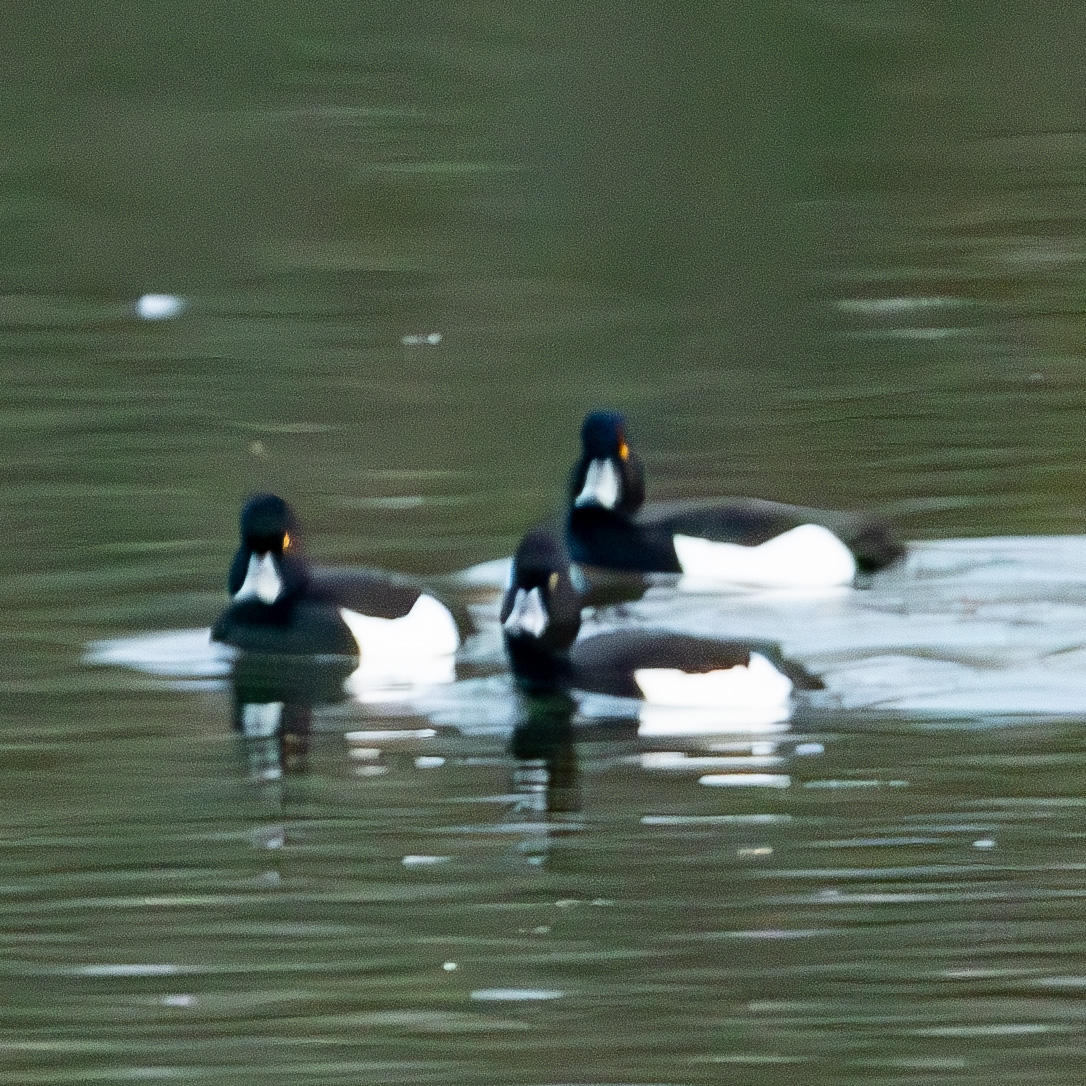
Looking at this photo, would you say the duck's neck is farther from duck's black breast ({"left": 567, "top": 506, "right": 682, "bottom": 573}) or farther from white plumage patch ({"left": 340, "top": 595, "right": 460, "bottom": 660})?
duck's black breast ({"left": 567, "top": 506, "right": 682, "bottom": 573})

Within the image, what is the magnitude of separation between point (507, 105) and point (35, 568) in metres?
9.98

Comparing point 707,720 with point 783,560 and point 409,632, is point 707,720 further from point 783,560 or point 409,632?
point 783,560

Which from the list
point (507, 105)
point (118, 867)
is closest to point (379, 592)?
point (118, 867)

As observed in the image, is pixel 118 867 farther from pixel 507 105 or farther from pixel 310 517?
pixel 507 105

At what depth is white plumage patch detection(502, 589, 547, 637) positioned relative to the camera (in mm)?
11180

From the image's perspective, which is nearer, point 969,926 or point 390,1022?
point 390,1022

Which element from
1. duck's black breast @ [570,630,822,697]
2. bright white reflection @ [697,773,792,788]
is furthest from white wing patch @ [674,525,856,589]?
bright white reflection @ [697,773,792,788]

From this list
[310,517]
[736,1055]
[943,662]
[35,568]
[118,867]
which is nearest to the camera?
[736,1055]

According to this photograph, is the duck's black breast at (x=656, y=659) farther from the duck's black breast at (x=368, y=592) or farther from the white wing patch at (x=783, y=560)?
the white wing patch at (x=783, y=560)

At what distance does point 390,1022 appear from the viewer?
7.45m

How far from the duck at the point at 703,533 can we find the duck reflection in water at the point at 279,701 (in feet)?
6.95

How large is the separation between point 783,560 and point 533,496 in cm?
175

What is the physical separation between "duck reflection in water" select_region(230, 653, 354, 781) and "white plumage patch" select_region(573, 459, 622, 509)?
7.39 feet

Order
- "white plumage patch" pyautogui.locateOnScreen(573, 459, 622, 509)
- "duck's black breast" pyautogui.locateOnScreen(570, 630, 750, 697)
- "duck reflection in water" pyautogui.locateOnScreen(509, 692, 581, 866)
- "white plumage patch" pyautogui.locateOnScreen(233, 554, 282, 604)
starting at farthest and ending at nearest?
"white plumage patch" pyautogui.locateOnScreen(573, 459, 622, 509)
"white plumage patch" pyautogui.locateOnScreen(233, 554, 282, 604)
"duck's black breast" pyautogui.locateOnScreen(570, 630, 750, 697)
"duck reflection in water" pyautogui.locateOnScreen(509, 692, 581, 866)
